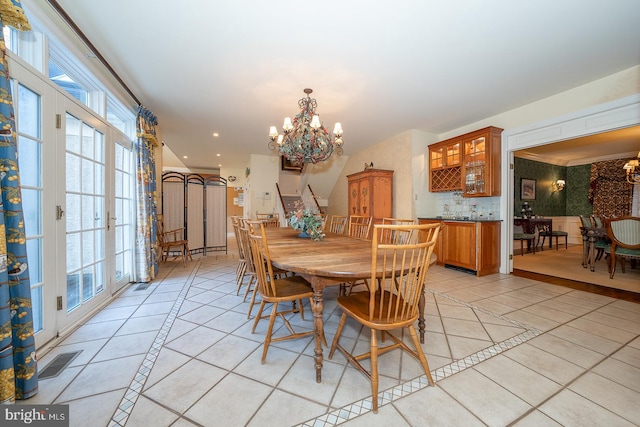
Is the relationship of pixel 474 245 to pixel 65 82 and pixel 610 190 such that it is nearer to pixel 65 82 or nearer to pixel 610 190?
pixel 65 82

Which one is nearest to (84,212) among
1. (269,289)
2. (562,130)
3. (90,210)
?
(90,210)

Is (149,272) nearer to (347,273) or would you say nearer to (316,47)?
(347,273)

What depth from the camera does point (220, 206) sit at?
580 centimetres

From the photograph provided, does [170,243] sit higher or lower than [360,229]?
lower

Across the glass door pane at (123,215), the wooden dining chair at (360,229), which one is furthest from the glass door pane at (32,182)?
the wooden dining chair at (360,229)

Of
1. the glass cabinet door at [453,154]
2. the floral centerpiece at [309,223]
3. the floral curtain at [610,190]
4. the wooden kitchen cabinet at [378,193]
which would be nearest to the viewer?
the floral centerpiece at [309,223]

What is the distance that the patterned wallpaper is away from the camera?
6.34 m

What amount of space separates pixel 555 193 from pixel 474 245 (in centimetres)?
A: 555

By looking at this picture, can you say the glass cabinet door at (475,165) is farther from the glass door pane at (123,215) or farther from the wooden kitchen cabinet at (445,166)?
the glass door pane at (123,215)

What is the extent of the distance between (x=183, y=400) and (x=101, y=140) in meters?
2.86

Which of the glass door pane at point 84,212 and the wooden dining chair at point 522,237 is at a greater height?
the glass door pane at point 84,212

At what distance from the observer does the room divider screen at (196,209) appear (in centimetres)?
527

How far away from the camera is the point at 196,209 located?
5547 mm

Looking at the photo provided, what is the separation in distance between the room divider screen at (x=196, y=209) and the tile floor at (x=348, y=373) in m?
3.09
